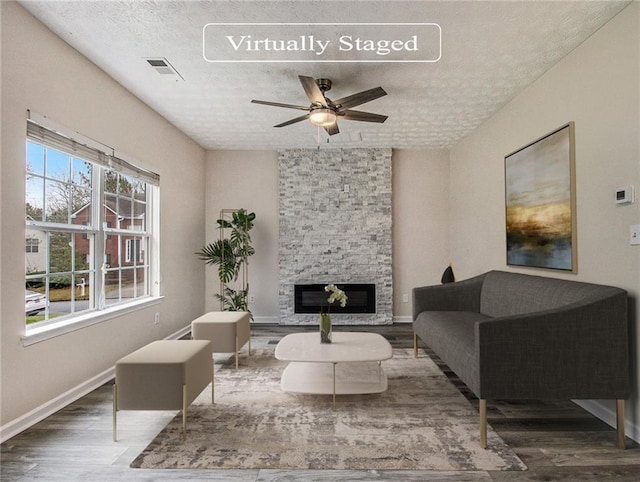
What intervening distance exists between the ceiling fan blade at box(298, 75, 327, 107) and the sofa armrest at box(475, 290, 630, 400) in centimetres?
202

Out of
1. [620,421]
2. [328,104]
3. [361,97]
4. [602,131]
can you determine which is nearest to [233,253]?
[328,104]

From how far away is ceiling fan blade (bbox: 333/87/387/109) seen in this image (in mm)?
2785

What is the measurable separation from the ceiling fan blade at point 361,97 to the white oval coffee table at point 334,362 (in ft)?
6.48

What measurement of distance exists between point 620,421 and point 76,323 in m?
3.69

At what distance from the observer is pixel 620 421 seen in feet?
6.86

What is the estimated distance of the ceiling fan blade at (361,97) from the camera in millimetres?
2785

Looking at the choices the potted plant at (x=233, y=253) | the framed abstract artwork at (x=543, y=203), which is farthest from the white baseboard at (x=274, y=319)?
the framed abstract artwork at (x=543, y=203)

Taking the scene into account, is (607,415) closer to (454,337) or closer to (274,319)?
(454,337)

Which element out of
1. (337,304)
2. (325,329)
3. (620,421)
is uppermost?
(325,329)

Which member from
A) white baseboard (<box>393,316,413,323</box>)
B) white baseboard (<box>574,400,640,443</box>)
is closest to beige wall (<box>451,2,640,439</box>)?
white baseboard (<box>574,400,640,443</box>)

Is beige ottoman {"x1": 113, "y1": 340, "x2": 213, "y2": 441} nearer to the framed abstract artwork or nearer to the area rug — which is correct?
the area rug

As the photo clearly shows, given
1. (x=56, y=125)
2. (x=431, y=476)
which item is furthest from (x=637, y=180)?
(x=56, y=125)

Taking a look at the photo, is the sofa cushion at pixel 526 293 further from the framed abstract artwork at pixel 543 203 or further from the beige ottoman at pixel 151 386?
the beige ottoman at pixel 151 386

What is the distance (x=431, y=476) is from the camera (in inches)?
71.7
